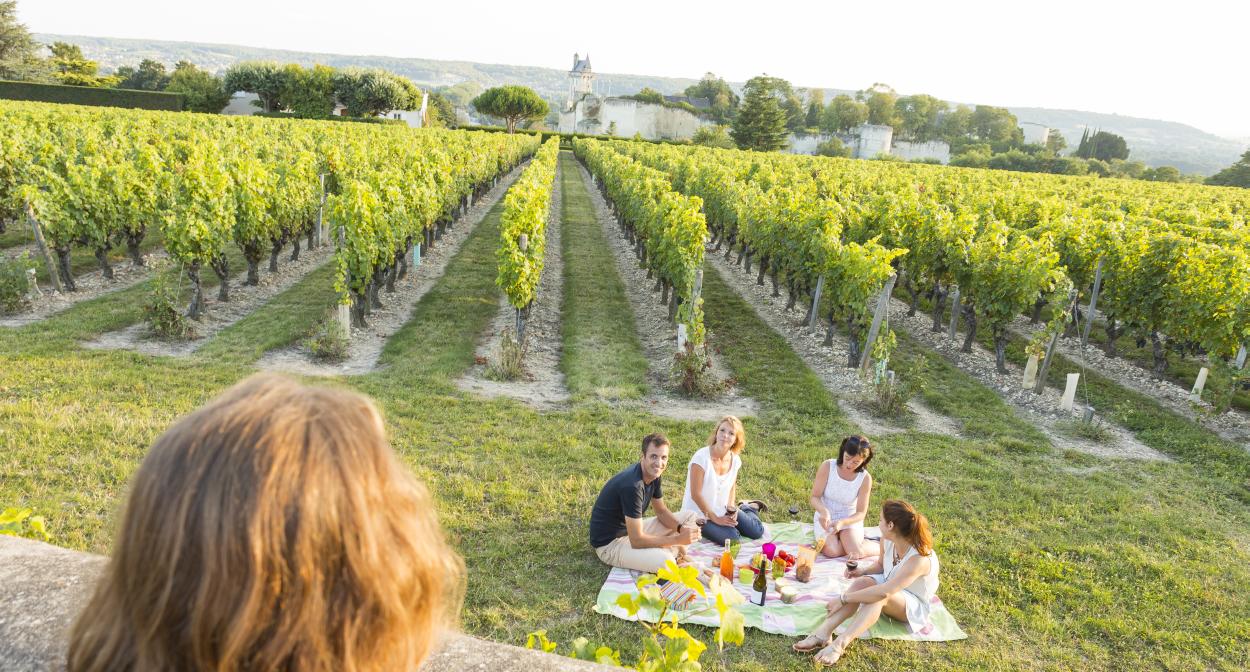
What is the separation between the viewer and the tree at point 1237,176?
52.8m

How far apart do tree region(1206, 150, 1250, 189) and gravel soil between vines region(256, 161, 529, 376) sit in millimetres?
60254

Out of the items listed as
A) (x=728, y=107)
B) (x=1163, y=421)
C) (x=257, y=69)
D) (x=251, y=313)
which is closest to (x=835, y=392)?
(x=1163, y=421)

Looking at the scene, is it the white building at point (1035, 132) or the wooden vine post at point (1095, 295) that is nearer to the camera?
the wooden vine post at point (1095, 295)

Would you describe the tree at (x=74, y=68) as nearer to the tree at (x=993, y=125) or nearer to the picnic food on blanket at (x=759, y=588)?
the picnic food on blanket at (x=759, y=588)

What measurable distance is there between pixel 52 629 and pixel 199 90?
207 ft

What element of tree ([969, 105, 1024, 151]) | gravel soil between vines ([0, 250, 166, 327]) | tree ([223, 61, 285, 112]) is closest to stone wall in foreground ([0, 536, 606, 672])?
gravel soil between vines ([0, 250, 166, 327])

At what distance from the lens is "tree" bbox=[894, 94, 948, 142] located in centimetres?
10775

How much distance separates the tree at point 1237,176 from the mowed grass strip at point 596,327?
187ft

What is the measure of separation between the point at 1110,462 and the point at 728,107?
101 meters

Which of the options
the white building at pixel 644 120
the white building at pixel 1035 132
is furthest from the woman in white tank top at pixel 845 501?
the white building at pixel 1035 132

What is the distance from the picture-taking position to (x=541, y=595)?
477cm

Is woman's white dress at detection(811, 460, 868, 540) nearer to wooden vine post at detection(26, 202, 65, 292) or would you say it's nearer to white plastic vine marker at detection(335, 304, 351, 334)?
white plastic vine marker at detection(335, 304, 351, 334)

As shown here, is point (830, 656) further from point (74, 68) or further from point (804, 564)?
point (74, 68)

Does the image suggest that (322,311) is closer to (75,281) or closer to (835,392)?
(75,281)
